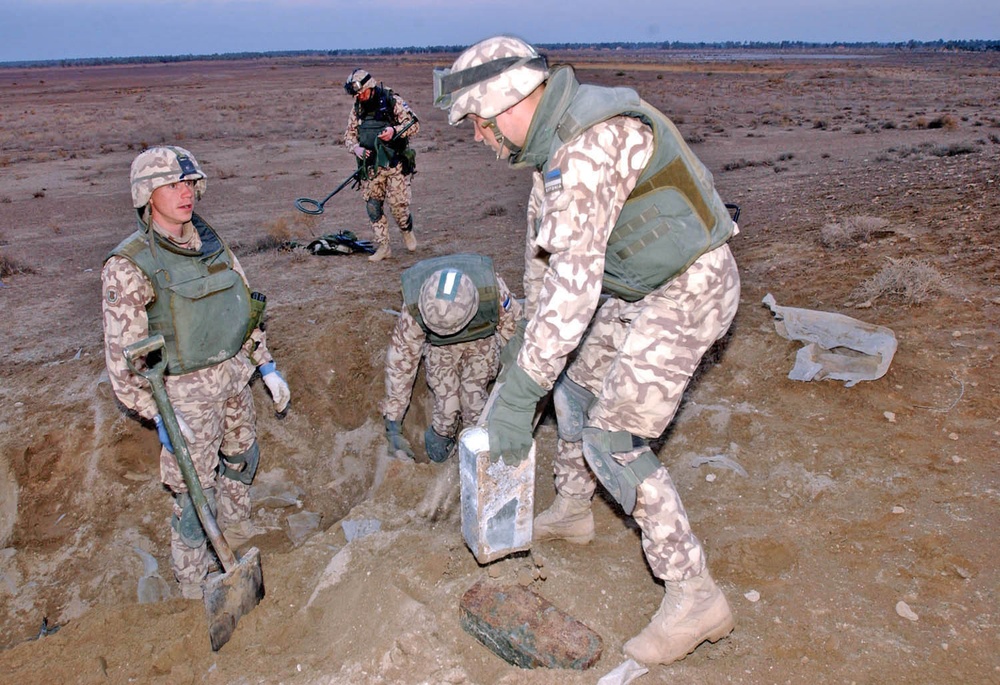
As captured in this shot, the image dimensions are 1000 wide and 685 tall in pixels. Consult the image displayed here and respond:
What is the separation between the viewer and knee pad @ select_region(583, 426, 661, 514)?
7.61ft

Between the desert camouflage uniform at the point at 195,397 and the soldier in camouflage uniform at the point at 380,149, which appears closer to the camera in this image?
the desert camouflage uniform at the point at 195,397

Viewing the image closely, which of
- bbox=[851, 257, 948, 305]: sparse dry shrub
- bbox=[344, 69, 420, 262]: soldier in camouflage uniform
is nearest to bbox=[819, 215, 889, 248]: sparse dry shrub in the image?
bbox=[851, 257, 948, 305]: sparse dry shrub

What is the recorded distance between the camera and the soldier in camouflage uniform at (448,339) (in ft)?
12.0

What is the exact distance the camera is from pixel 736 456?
11.7 feet

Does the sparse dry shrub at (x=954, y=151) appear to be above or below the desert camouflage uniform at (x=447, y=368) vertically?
above

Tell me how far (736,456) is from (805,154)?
11.6 meters

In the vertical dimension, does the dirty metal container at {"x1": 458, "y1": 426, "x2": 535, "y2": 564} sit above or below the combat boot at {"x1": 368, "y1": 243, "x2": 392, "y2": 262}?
above

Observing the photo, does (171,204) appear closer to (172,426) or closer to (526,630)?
(172,426)

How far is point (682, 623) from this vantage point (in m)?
2.31

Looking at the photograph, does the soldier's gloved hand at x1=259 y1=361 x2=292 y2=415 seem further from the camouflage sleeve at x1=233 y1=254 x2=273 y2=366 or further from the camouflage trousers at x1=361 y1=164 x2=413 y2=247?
the camouflage trousers at x1=361 y1=164 x2=413 y2=247

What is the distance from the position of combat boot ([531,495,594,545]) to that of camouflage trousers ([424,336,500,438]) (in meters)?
1.32

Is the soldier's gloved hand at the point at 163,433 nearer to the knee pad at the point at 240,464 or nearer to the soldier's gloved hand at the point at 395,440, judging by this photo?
the knee pad at the point at 240,464

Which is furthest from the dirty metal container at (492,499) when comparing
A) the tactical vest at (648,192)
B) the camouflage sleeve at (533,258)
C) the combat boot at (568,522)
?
the tactical vest at (648,192)

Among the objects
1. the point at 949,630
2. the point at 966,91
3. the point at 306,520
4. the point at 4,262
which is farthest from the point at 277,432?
the point at 966,91
